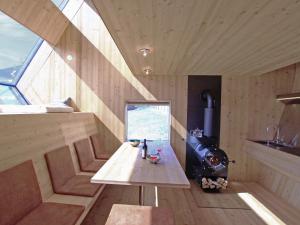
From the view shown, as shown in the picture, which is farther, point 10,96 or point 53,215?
point 10,96

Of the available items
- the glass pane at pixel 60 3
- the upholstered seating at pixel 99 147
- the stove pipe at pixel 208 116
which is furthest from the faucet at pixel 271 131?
the glass pane at pixel 60 3

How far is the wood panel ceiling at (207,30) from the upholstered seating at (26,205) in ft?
5.27

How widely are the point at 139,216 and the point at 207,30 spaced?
72.2 inches

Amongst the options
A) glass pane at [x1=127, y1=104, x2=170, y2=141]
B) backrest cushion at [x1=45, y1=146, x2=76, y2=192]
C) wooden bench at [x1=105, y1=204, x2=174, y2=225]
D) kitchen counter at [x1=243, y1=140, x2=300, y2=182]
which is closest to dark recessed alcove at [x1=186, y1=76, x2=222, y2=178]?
glass pane at [x1=127, y1=104, x2=170, y2=141]

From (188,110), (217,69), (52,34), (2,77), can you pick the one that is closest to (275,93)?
(217,69)

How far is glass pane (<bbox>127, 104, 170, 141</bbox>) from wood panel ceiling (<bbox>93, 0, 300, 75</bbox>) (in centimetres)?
156

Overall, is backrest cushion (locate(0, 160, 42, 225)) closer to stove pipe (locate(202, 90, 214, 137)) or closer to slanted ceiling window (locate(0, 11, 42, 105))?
slanted ceiling window (locate(0, 11, 42, 105))

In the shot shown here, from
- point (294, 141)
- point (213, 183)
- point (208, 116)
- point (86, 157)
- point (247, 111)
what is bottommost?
point (213, 183)

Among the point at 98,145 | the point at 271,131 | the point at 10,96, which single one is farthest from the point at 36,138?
the point at 271,131

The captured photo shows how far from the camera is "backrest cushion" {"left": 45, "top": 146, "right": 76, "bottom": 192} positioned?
2588 millimetres

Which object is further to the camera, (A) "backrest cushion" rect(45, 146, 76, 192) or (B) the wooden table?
(A) "backrest cushion" rect(45, 146, 76, 192)

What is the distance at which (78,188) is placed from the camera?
2639 millimetres

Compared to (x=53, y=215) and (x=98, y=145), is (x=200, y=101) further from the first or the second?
(x=53, y=215)

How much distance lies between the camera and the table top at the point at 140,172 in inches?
78.2
